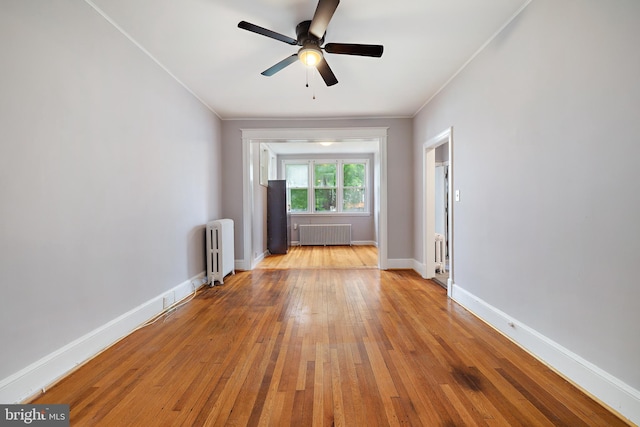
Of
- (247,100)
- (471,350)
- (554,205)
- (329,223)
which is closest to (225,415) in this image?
(471,350)

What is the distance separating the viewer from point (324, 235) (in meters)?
7.68

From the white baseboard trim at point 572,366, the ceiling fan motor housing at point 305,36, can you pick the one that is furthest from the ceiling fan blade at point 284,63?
the white baseboard trim at point 572,366

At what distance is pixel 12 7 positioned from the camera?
1508mm

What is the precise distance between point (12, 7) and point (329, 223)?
6760mm

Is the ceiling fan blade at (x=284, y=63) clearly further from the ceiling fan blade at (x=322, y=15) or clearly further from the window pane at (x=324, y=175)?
the window pane at (x=324, y=175)

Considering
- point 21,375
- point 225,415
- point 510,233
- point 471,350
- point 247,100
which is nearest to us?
point 225,415

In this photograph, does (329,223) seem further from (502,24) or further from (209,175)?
(502,24)

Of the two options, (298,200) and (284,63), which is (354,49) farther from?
(298,200)

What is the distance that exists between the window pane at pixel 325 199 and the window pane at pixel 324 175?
171 mm

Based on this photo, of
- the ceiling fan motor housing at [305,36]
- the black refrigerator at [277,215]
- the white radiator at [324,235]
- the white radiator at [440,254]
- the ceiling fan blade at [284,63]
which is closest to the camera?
the ceiling fan motor housing at [305,36]

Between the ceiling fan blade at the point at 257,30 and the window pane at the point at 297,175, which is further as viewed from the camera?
the window pane at the point at 297,175

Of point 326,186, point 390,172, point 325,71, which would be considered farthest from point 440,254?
point 326,186

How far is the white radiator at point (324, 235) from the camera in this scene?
25.2 ft

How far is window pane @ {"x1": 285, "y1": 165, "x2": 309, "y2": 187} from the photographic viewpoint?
7961mm
